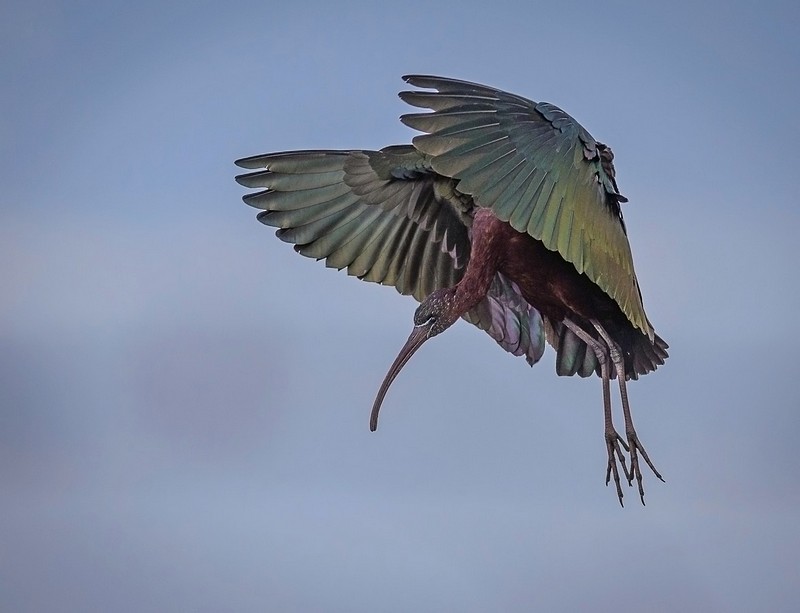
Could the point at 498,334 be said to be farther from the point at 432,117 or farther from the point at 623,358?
the point at 432,117

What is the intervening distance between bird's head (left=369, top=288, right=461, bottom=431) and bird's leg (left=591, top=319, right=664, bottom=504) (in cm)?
65

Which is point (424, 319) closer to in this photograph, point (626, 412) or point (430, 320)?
point (430, 320)

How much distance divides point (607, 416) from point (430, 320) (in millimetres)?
853

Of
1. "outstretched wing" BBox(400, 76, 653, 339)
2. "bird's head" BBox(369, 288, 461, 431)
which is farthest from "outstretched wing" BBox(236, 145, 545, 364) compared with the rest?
"outstretched wing" BBox(400, 76, 653, 339)

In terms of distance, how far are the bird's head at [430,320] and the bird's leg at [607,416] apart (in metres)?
0.60

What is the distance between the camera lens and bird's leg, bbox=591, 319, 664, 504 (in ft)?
14.6

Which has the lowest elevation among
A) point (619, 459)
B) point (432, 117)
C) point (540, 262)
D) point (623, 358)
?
point (619, 459)

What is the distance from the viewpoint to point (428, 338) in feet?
15.0

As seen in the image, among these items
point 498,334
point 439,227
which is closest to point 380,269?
point 439,227

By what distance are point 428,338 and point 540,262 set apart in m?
0.55

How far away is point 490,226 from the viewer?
14.6 ft

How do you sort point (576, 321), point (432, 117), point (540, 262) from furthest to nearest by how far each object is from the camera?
point (576, 321)
point (540, 262)
point (432, 117)

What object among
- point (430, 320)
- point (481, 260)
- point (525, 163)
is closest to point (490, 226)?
point (481, 260)

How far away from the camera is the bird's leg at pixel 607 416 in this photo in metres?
4.52
